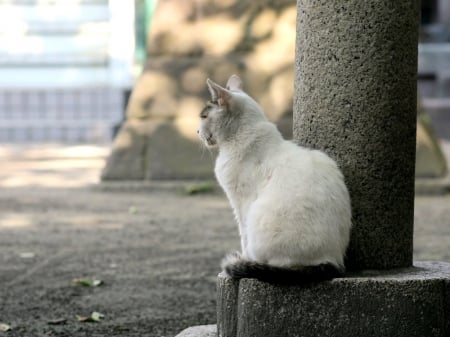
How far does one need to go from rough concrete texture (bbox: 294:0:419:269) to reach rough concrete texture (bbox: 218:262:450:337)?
0.24m

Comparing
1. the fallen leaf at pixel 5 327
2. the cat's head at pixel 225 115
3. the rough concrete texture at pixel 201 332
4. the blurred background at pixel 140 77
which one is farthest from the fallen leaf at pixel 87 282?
the blurred background at pixel 140 77

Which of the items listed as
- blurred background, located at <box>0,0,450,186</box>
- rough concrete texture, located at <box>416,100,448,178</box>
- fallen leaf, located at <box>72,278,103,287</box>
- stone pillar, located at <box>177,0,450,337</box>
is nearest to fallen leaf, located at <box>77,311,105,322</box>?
fallen leaf, located at <box>72,278,103,287</box>

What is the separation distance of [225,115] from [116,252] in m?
2.97

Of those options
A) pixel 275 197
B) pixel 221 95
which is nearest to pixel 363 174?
pixel 275 197

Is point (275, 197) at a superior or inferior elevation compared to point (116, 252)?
superior

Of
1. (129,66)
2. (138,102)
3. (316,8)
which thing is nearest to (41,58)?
(129,66)

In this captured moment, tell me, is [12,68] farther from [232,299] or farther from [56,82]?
[232,299]

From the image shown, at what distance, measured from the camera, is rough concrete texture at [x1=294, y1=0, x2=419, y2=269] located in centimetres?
328

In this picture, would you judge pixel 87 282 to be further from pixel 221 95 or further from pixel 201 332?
pixel 221 95

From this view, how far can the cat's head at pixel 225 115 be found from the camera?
11.1 ft

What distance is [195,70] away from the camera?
9.31 metres

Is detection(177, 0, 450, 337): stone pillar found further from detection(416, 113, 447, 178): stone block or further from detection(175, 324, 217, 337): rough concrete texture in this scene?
detection(416, 113, 447, 178): stone block

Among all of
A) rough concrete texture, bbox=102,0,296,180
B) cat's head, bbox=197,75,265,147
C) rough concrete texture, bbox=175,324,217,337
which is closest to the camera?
cat's head, bbox=197,75,265,147

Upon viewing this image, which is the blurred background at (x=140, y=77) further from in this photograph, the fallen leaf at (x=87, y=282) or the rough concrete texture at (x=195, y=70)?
the fallen leaf at (x=87, y=282)
